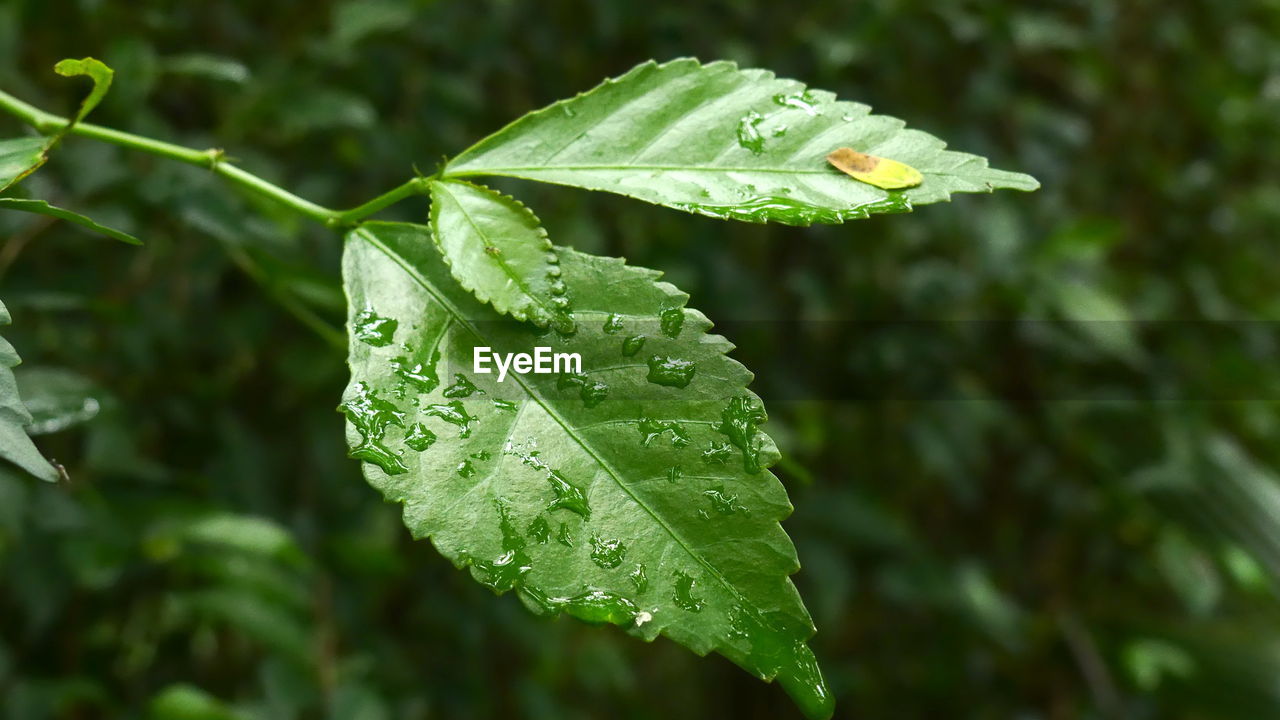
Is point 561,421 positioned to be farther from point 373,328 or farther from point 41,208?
point 41,208

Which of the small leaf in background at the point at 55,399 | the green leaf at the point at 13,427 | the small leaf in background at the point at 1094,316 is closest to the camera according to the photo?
the green leaf at the point at 13,427

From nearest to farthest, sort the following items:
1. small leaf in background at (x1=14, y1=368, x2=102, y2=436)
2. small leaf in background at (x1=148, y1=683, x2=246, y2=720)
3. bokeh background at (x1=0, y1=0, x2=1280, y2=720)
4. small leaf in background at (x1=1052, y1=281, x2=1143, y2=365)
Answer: small leaf in background at (x1=14, y1=368, x2=102, y2=436) → small leaf in background at (x1=148, y1=683, x2=246, y2=720) → bokeh background at (x1=0, y1=0, x2=1280, y2=720) → small leaf in background at (x1=1052, y1=281, x2=1143, y2=365)

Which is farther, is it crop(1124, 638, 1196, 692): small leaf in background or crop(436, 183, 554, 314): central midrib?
crop(1124, 638, 1196, 692): small leaf in background

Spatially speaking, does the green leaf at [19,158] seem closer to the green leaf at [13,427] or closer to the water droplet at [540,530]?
the green leaf at [13,427]

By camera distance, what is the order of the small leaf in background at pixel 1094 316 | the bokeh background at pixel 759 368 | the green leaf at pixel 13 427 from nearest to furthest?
the green leaf at pixel 13 427 < the bokeh background at pixel 759 368 < the small leaf in background at pixel 1094 316

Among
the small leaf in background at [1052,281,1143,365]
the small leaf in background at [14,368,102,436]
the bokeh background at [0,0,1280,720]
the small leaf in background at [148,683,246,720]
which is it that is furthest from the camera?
the small leaf in background at [1052,281,1143,365]

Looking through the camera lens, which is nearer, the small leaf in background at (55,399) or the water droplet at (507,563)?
the water droplet at (507,563)

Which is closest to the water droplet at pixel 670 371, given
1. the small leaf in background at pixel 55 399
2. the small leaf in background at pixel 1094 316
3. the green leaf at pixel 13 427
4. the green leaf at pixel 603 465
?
the green leaf at pixel 603 465

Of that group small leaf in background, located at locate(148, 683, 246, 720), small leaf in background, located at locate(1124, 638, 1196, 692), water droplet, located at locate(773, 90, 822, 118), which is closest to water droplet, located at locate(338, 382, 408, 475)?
water droplet, located at locate(773, 90, 822, 118)

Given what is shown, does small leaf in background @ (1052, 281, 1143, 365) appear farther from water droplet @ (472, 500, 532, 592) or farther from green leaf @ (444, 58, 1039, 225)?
water droplet @ (472, 500, 532, 592)
